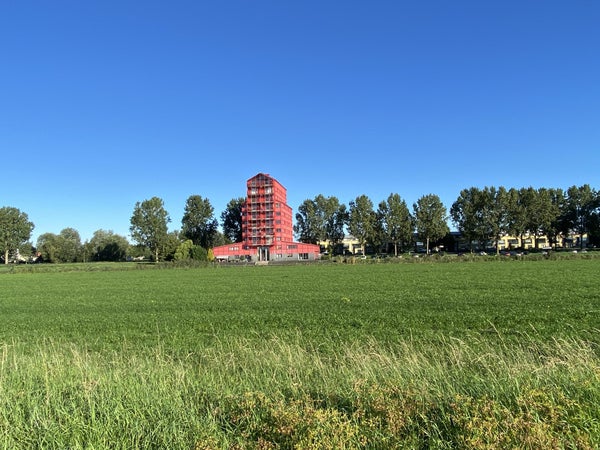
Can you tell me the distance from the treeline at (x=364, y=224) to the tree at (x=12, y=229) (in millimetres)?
176

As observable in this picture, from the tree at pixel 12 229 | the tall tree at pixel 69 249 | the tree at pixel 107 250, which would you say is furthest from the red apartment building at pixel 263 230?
the tree at pixel 12 229

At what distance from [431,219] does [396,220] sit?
36.6ft

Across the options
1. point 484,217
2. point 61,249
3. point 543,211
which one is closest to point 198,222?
point 61,249

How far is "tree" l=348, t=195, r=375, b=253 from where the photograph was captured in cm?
13150

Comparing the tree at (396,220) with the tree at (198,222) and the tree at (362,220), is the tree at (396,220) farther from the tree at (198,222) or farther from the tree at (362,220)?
the tree at (198,222)

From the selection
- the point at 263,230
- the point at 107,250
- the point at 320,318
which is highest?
the point at 263,230

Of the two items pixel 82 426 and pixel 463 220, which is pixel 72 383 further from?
pixel 463 220

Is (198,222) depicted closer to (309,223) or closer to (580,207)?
(309,223)

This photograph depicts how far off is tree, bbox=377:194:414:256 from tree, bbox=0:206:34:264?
13311 cm

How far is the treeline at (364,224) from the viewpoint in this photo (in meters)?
119

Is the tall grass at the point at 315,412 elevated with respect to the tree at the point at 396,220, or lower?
lower

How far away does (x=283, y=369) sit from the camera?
238 inches

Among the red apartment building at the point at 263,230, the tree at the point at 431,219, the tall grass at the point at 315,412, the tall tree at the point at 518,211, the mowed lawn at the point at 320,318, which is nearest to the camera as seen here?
the tall grass at the point at 315,412

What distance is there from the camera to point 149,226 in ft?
442
